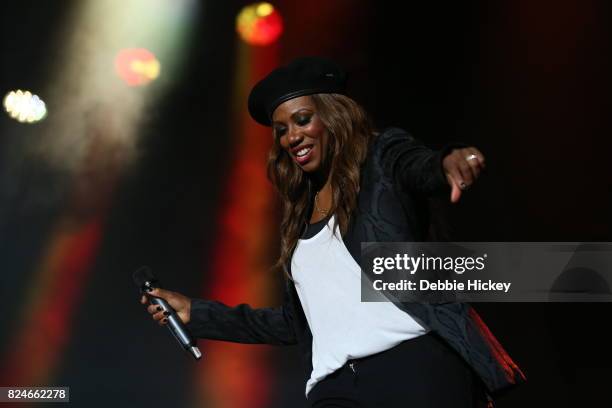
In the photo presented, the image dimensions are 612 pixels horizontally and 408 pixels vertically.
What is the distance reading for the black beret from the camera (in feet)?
5.61

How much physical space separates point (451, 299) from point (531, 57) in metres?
2.47


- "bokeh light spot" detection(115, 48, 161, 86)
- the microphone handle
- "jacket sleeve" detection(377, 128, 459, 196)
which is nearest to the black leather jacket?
"jacket sleeve" detection(377, 128, 459, 196)

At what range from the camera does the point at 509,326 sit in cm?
351

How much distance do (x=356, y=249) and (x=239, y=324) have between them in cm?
53

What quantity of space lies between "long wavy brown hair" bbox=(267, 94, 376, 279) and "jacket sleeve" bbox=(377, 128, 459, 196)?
0.21 ft

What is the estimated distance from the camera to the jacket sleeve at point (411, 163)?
52.0 inches

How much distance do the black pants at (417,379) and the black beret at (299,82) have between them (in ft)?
2.00

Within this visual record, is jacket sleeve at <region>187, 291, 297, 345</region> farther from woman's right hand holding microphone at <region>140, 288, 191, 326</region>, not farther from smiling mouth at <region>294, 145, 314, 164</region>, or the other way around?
smiling mouth at <region>294, 145, 314, 164</region>

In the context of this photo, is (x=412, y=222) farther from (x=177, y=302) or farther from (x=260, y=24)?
(x=260, y=24)

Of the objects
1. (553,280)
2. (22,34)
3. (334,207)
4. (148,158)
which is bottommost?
(334,207)

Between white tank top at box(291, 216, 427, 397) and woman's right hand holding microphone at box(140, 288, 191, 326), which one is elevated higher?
woman's right hand holding microphone at box(140, 288, 191, 326)

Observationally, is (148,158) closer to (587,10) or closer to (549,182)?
(549,182)

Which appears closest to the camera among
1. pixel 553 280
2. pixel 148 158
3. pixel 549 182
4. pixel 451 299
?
pixel 451 299

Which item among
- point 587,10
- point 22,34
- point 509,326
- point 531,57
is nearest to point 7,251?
point 22,34
